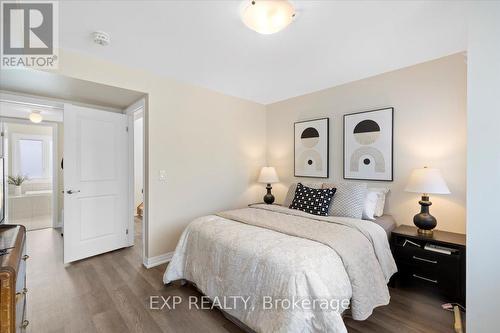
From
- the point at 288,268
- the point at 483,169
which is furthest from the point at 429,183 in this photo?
the point at 288,268

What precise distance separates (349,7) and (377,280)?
217 centimetres

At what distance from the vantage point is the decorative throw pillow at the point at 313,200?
2.61 m

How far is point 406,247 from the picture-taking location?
2221 millimetres

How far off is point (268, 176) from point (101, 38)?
2744mm

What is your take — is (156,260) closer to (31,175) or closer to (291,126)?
(291,126)

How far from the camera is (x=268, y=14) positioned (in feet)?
5.27

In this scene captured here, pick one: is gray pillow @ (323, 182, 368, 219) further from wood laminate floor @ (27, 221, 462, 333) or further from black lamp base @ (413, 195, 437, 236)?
wood laminate floor @ (27, 221, 462, 333)

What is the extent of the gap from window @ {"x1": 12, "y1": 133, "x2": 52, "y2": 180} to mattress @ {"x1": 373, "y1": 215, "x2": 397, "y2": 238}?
711 cm

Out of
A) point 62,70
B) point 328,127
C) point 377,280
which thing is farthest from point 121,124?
point 377,280

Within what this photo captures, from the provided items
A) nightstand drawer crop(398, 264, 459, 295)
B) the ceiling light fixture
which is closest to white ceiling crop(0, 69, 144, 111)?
the ceiling light fixture

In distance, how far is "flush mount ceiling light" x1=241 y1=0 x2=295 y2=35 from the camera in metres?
1.56

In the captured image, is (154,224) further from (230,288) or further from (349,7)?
(349,7)

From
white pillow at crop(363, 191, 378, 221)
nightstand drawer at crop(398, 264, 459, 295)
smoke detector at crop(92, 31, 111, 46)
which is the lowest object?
nightstand drawer at crop(398, 264, 459, 295)

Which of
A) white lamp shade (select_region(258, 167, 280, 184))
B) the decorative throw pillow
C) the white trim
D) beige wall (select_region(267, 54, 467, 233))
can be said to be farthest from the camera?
white lamp shade (select_region(258, 167, 280, 184))
